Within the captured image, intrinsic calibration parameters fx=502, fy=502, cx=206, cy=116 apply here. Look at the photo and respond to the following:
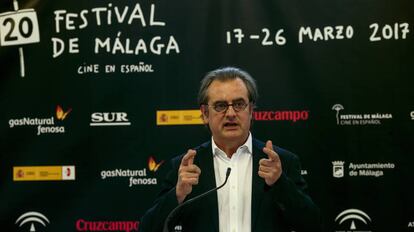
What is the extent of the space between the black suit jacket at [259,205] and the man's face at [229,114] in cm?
10

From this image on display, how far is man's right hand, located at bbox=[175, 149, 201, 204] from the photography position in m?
1.75

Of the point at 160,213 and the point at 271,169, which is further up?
the point at 271,169

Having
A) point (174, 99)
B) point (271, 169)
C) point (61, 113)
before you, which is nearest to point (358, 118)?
point (174, 99)

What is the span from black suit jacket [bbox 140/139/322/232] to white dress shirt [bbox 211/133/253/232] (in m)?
0.03

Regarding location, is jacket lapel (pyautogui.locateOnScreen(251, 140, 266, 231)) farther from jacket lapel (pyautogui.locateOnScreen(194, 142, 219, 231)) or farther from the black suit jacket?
jacket lapel (pyautogui.locateOnScreen(194, 142, 219, 231))

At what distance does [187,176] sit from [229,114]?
1.07ft

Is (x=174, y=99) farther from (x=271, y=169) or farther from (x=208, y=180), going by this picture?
(x=271, y=169)

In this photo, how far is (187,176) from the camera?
1.75m

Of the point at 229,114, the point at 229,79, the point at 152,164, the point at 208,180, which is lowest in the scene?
the point at 208,180

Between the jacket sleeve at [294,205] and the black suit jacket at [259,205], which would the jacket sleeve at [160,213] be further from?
the jacket sleeve at [294,205]

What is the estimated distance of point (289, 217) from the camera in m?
1.80

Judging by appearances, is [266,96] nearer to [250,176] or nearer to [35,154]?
[250,176]

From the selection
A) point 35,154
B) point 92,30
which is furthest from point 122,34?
point 35,154

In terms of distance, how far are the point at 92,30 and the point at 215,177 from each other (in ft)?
4.65
